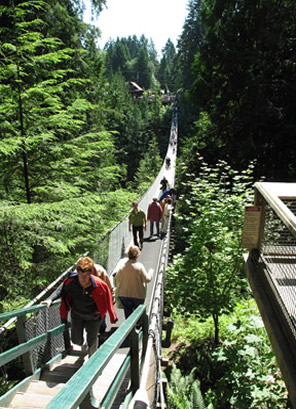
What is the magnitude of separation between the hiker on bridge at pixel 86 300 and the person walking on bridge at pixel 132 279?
668 millimetres

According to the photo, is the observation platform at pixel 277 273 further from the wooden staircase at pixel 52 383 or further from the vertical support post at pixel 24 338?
the vertical support post at pixel 24 338

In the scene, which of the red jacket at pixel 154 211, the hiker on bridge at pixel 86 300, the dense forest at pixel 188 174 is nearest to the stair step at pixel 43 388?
the hiker on bridge at pixel 86 300

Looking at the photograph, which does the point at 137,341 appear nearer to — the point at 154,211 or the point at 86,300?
the point at 86,300

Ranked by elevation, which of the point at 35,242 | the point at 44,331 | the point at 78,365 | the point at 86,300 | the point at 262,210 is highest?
the point at 262,210

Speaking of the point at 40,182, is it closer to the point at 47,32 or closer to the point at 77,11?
the point at 47,32

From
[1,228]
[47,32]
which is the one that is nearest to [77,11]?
[47,32]

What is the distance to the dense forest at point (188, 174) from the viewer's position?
16.9ft

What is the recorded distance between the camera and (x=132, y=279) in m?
3.87

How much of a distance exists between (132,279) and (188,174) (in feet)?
15.5

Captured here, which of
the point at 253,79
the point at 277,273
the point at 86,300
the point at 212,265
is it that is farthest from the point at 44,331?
the point at 253,79

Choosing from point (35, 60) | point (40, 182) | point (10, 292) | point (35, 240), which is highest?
point (35, 60)

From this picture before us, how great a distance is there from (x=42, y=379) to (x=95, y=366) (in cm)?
246

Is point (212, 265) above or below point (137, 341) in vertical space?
below

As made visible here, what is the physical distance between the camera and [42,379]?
3.25 meters
